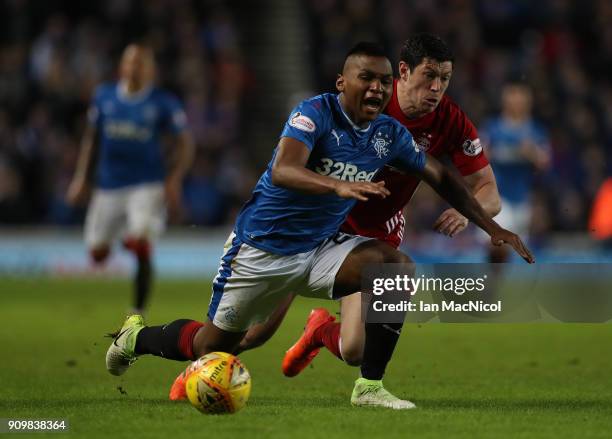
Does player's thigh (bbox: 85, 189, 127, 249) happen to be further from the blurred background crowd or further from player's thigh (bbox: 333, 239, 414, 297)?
player's thigh (bbox: 333, 239, 414, 297)

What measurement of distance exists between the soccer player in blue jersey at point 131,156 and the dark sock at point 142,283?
0.44 m

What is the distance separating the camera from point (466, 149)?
25.6 feet

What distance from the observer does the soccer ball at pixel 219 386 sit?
6250mm

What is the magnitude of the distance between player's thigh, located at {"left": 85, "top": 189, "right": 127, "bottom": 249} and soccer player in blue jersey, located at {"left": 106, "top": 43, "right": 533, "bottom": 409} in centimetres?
558

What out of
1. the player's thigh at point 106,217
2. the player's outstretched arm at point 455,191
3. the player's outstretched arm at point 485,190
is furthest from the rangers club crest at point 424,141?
the player's thigh at point 106,217

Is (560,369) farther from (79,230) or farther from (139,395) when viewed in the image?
(79,230)

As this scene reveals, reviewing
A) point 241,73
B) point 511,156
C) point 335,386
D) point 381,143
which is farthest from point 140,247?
point 241,73

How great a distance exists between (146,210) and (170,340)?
5368 millimetres

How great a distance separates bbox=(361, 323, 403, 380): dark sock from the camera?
22.4ft

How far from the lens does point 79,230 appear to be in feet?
59.0

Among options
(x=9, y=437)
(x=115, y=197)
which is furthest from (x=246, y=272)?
(x=115, y=197)

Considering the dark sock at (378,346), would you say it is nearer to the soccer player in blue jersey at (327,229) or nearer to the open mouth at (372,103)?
the soccer player in blue jersey at (327,229)

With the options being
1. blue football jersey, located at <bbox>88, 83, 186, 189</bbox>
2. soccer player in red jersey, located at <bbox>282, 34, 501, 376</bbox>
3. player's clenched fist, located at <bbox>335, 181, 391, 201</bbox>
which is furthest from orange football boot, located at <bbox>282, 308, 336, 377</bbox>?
blue football jersey, located at <bbox>88, 83, 186, 189</bbox>

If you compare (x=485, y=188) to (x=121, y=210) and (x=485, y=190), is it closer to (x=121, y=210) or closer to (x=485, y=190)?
(x=485, y=190)
